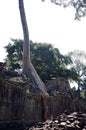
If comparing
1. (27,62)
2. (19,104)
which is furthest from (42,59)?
(19,104)

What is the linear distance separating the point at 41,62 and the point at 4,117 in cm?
2269

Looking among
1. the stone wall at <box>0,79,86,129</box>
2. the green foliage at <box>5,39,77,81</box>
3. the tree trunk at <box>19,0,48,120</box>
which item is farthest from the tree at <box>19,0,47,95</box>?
the green foliage at <box>5,39,77,81</box>

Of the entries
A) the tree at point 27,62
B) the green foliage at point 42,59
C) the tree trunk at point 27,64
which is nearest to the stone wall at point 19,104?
the tree trunk at point 27,64

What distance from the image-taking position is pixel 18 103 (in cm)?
1250

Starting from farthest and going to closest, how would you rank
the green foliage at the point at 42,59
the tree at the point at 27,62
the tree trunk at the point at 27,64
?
the green foliage at the point at 42,59
the tree at the point at 27,62
the tree trunk at the point at 27,64

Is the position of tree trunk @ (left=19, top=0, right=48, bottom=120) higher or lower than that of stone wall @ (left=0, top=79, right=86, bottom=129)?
higher

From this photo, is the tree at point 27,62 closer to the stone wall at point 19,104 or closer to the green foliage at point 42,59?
the stone wall at point 19,104

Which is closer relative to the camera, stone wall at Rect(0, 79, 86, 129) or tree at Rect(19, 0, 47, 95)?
stone wall at Rect(0, 79, 86, 129)

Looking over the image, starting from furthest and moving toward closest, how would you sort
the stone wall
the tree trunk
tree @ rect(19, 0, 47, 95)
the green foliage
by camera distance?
the green foliage
tree @ rect(19, 0, 47, 95)
the tree trunk
the stone wall

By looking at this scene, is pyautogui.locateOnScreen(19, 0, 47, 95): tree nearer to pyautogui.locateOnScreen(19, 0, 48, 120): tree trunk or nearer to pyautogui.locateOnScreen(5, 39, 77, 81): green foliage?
pyautogui.locateOnScreen(19, 0, 48, 120): tree trunk

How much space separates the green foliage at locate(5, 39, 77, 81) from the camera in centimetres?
3341

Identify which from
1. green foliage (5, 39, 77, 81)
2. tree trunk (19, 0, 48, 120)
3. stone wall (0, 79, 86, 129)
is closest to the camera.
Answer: stone wall (0, 79, 86, 129)

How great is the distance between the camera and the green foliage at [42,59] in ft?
110

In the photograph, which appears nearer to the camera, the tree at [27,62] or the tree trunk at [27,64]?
the tree trunk at [27,64]
